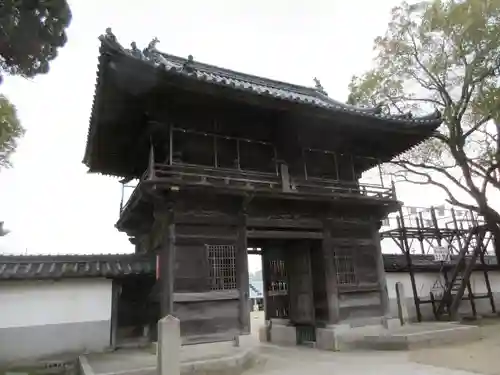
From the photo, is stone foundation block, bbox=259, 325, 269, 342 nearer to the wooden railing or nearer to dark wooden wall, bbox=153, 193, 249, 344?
dark wooden wall, bbox=153, 193, 249, 344

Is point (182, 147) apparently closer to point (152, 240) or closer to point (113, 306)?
point (152, 240)

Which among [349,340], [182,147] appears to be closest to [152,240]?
[182,147]

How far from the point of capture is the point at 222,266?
10805 millimetres

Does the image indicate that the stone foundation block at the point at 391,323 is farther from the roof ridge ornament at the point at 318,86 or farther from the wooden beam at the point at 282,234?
the roof ridge ornament at the point at 318,86

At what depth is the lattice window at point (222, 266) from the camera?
10.6 m

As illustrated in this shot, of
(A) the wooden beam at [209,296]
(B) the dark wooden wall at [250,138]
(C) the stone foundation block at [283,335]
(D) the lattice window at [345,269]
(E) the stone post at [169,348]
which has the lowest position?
(C) the stone foundation block at [283,335]

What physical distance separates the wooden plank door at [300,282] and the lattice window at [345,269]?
101 cm

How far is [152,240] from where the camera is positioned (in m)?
12.7

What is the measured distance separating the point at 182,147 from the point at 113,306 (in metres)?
5.36

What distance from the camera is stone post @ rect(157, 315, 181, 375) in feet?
22.6

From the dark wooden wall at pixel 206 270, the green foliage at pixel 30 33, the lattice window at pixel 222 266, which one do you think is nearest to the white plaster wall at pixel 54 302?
the dark wooden wall at pixel 206 270

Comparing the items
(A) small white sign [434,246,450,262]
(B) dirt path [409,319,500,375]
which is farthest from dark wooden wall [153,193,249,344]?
(A) small white sign [434,246,450,262]

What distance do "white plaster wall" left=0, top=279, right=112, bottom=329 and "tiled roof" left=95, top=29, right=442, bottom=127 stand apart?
6.88m

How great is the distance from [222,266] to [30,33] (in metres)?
7.35
